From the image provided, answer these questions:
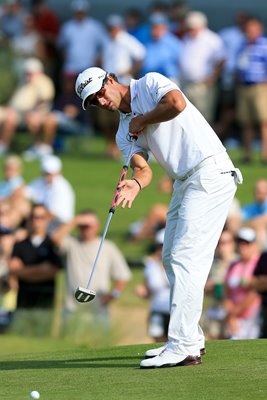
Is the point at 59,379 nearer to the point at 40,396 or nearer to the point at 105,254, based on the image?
the point at 40,396

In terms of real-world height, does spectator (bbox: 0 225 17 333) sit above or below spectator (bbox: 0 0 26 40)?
below

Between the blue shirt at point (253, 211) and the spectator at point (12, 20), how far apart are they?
852 centimetres

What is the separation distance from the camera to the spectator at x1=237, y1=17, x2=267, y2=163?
64.4 ft

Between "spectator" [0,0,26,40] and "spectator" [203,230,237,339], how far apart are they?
10.1m

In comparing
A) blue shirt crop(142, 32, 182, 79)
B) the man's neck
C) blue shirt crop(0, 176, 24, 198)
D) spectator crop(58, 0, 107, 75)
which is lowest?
the man's neck

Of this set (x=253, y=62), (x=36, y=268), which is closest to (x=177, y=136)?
(x=36, y=268)

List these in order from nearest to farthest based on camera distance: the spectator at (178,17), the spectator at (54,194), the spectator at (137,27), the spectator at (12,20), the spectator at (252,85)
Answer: the spectator at (54,194)
the spectator at (252,85)
the spectator at (137,27)
the spectator at (178,17)
the spectator at (12,20)

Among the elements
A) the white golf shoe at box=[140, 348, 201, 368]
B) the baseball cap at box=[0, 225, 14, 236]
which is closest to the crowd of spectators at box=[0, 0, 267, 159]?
the baseball cap at box=[0, 225, 14, 236]

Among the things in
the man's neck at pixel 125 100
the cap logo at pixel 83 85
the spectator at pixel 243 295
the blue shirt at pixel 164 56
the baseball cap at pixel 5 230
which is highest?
the blue shirt at pixel 164 56

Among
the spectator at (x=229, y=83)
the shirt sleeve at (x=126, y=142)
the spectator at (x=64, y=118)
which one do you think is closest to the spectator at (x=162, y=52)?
the spectator at (x=229, y=83)

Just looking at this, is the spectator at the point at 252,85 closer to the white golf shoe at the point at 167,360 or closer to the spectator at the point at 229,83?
the spectator at the point at 229,83

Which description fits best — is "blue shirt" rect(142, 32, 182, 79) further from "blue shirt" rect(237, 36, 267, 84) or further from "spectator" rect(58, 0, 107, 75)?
"spectator" rect(58, 0, 107, 75)

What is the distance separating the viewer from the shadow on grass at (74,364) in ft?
29.2

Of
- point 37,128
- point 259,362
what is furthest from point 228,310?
point 37,128
